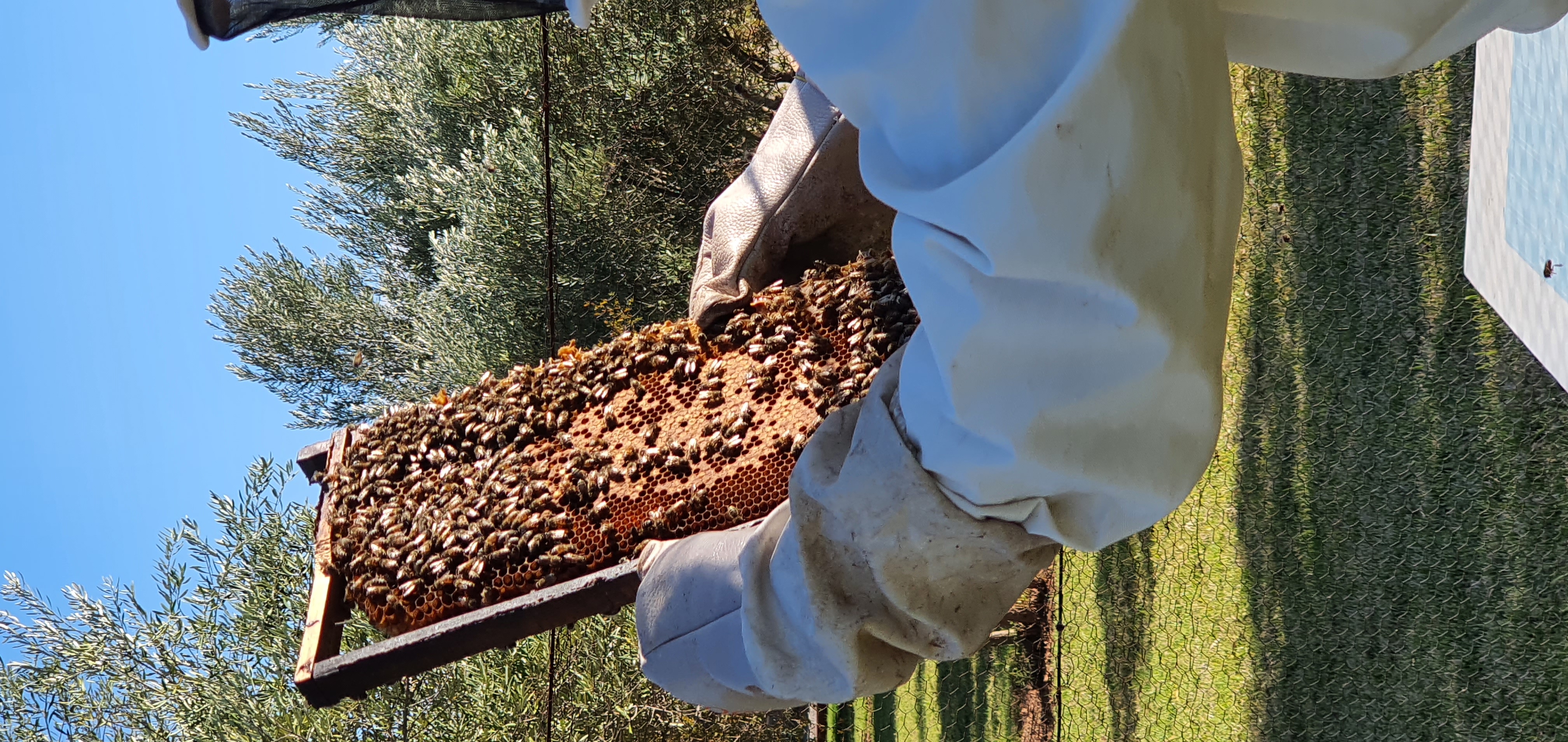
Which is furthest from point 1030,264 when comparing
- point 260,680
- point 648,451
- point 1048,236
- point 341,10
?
point 260,680

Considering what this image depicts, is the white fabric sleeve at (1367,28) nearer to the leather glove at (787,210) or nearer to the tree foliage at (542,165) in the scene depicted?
the leather glove at (787,210)

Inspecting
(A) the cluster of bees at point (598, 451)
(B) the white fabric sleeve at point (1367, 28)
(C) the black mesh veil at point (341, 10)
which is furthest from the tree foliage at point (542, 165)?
(B) the white fabric sleeve at point (1367, 28)

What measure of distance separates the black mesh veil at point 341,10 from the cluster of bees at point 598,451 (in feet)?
4.81

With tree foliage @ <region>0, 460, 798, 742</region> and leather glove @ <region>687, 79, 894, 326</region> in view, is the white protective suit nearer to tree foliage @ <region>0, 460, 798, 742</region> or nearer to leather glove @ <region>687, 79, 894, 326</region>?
leather glove @ <region>687, 79, 894, 326</region>

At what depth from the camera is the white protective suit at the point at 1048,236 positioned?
53.4 inches

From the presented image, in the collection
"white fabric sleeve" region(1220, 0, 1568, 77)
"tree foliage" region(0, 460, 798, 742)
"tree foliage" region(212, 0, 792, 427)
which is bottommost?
"tree foliage" region(0, 460, 798, 742)

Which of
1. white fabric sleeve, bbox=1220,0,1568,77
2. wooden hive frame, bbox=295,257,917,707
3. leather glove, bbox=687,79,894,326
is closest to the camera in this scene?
white fabric sleeve, bbox=1220,0,1568,77

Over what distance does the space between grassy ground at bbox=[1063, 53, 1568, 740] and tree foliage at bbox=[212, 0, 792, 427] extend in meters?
5.43

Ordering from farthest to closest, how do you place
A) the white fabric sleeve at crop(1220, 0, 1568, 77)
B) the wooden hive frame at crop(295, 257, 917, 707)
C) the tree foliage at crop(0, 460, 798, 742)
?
the tree foliage at crop(0, 460, 798, 742) → the wooden hive frame at crop(295, 257, 917, 707) → the white fabric sleeve at crop(1220, 0, 1568, 77)

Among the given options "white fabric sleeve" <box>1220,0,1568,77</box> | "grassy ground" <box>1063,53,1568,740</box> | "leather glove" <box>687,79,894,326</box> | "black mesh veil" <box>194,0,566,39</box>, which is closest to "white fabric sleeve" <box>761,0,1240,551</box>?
"white fabric sleeve" <box>1220,0,1568,77</box>

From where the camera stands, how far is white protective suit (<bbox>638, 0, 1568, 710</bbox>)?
136 centimetres

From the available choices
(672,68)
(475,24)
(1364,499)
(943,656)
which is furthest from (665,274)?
(943,656)

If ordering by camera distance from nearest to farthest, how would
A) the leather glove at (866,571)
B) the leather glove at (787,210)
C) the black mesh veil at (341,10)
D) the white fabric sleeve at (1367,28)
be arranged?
the white fabric sleeve at (1367,28), the leather glove at (866,571), the black mesh veil at (341,10), the leather glove at (787,210)

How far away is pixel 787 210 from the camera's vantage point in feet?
13.1
